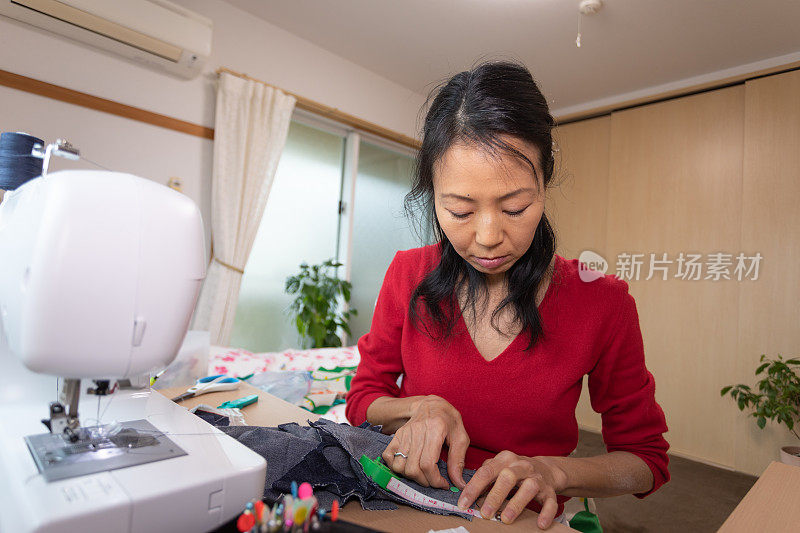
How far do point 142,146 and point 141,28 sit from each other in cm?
61

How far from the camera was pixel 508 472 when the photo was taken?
0.66 metres

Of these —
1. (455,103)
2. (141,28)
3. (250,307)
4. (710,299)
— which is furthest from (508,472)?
(710,299)

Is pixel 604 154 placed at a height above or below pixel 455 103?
above

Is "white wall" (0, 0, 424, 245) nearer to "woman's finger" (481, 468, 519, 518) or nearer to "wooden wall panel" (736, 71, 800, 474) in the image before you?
"woman's finger" (481, 468, 519, 518)

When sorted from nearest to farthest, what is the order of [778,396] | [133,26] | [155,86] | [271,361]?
1. [271,361]
2. [133,26]
3. [155,86]
4. [778,396]

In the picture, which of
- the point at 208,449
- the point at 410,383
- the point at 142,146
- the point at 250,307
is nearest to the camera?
the point at 208,449

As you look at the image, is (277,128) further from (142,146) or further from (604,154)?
(604,154)

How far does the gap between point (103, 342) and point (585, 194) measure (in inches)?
169

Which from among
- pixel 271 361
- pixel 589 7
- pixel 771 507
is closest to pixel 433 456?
pixel 771 507

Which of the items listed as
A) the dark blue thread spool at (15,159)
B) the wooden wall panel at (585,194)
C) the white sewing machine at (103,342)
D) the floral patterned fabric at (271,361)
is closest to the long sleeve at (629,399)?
the white sewing machine at (103,342)

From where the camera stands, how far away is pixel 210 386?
3.92ft

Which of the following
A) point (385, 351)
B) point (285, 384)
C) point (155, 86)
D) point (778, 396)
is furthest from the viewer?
point (778, 396)

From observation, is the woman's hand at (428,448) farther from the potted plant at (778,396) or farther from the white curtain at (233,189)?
the potted plant at (778,396)

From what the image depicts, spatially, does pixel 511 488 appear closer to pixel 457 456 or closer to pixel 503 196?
pixel 457 456
